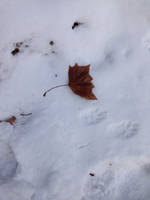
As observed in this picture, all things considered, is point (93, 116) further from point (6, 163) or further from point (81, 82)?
point (6, 163)

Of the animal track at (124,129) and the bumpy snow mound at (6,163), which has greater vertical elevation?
the animal track at (124,129)

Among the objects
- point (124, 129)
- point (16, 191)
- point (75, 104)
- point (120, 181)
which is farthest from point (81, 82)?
point (16, 191)

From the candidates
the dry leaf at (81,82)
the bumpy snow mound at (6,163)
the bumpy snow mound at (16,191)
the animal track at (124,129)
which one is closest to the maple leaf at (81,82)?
the dry leaf at (81,82)

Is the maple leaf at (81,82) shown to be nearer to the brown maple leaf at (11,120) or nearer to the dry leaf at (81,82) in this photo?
the dry leaf at (81,82)

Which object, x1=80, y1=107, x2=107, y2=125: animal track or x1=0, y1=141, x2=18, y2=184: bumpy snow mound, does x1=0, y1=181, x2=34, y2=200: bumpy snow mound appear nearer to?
x1=0, y1=141, x2=18, y2=184: bumpy snow mound

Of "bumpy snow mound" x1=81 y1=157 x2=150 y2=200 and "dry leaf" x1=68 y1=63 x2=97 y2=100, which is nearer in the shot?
"bumpy snow mound" x1=81 y1=157 x2=150 y2=200

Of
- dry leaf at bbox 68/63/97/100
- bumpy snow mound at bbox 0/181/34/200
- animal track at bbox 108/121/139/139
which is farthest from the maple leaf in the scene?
bumpy snow mound at bbox 0/181/34/200

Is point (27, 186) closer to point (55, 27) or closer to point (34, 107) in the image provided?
point (34, 107)
